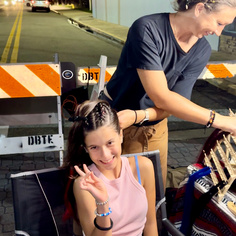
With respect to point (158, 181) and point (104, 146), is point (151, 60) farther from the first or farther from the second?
point (158, 181)

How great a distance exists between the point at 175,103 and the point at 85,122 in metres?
0.56

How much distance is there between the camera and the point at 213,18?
5.69 ft

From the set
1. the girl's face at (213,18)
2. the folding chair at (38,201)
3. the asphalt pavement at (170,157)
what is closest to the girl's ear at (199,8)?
the girl's face at (213,18)

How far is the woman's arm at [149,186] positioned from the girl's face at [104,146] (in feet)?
0.73

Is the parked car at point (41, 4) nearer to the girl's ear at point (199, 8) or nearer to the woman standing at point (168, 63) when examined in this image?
the woman standing at point (168, 63)

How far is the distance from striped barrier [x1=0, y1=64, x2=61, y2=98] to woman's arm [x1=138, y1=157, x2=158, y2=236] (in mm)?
1777

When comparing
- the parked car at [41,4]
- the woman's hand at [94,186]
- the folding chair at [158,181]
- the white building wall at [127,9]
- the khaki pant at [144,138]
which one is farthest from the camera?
the parked car at [41,4]

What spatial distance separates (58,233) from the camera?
6.11ft

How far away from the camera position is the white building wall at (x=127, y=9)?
48.0 ft

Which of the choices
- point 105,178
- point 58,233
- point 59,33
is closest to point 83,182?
point 105,178

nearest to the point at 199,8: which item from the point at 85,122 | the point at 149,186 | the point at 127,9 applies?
the point at 85,122

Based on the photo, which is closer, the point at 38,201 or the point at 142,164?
the point at 38,201

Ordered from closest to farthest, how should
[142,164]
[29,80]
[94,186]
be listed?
Result: [94,186]
[142,164]
[29,80]

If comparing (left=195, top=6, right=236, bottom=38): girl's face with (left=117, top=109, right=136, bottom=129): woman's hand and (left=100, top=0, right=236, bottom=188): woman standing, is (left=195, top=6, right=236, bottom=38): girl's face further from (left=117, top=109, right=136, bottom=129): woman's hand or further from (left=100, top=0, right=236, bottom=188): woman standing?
(left=117, top=109, right=136, bottom=129): woman's hand
